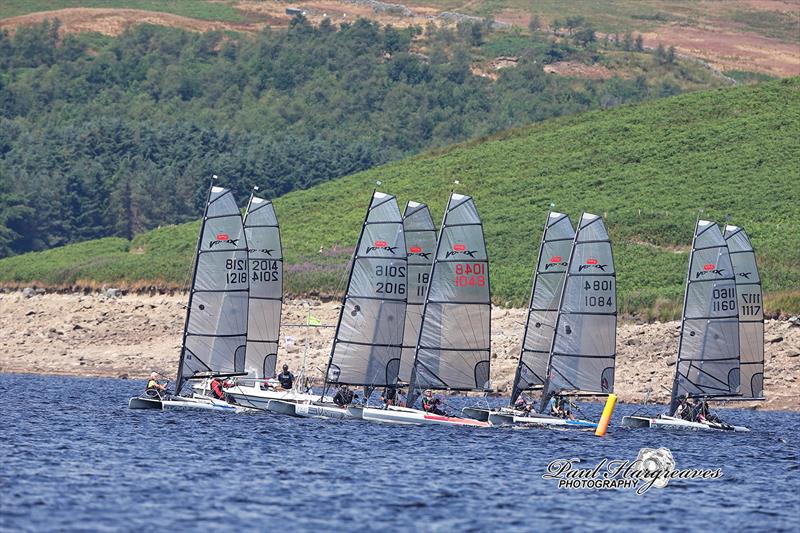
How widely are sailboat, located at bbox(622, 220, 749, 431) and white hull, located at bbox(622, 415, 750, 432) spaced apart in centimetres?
202

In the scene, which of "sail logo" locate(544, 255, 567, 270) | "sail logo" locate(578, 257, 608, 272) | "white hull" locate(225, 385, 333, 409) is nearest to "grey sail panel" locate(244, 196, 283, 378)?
"white hull" locate(225, 385, 333, 409)

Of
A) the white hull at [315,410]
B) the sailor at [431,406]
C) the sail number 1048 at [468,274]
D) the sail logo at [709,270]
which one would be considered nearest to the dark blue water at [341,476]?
the white hull at [315,410]

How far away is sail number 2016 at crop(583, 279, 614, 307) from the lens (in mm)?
59031

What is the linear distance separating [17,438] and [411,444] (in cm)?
1253

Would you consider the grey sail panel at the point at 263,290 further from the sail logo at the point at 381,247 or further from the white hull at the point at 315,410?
the sail logo at the point at 381,247

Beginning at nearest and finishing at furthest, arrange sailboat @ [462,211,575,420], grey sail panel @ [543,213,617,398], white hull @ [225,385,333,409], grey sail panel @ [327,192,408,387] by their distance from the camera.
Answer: grey sail panel @ [327,192,408,387]
grey sail panel @ [543,213,617,398]
white hull @ [225,385,333,409]
sailboat @ [462,211,575,420]

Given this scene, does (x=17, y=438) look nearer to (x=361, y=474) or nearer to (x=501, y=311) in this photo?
(x=361, y=474)

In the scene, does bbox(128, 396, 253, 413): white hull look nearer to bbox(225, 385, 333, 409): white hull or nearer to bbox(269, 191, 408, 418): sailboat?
bbox(225, 385, 333, 409): white hull

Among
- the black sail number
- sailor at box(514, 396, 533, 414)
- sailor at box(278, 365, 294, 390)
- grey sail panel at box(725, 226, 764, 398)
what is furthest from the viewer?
the black sail number

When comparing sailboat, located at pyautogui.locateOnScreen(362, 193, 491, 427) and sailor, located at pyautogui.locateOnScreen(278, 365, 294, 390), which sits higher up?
sailboat, located at pyautogui.locateOnScreen(362, 193, 491, 427)

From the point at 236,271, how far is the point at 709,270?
1840cm

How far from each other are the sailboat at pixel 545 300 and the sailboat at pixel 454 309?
3129 mm

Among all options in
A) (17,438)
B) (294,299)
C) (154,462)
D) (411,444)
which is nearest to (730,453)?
(411,444)

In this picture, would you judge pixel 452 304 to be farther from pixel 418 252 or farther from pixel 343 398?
pixel 343 398
